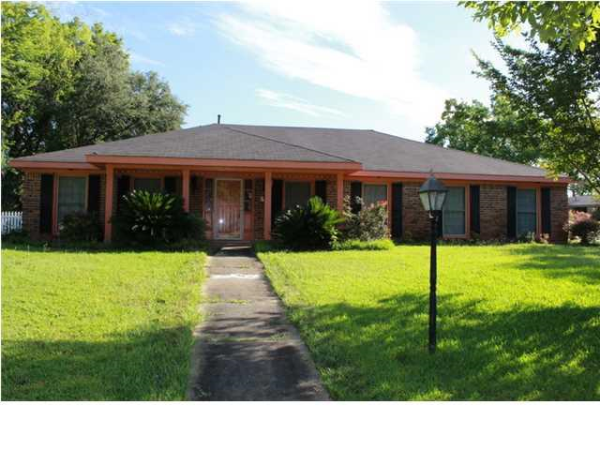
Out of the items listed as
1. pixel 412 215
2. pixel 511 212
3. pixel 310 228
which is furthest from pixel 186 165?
pixel 511 212

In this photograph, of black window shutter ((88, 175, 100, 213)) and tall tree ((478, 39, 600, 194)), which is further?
black window shutter ((88, 175, 100, 213))

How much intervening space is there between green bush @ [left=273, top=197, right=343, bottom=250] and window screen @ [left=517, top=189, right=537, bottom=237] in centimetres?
741

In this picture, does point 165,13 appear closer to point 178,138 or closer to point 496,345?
point 496,345

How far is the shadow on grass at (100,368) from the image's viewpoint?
12.7 feet

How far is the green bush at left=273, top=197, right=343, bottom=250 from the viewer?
1239 centimetres

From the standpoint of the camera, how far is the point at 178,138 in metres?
14.9

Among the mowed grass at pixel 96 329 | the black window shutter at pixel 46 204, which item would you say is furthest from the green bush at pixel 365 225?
the black window shutter at pixel 46 204

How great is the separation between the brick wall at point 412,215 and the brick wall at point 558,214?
458cm

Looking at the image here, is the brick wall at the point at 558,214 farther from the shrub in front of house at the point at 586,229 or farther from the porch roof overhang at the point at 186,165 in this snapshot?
the porch roof overhang at the point at 186,165

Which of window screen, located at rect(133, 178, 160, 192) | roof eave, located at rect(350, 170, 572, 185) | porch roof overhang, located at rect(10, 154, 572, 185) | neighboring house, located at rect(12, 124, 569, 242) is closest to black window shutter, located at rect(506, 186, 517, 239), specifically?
neighboring house, located at rect(12, 124, 569, 242)

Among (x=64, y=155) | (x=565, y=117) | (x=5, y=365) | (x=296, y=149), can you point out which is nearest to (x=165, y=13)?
(x=5, y=365)

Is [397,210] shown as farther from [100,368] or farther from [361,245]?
[100,368]

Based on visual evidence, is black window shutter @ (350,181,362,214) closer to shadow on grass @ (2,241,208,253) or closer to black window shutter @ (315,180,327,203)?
black window shutter @ (315,180,327,203)

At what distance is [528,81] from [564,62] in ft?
1.58
